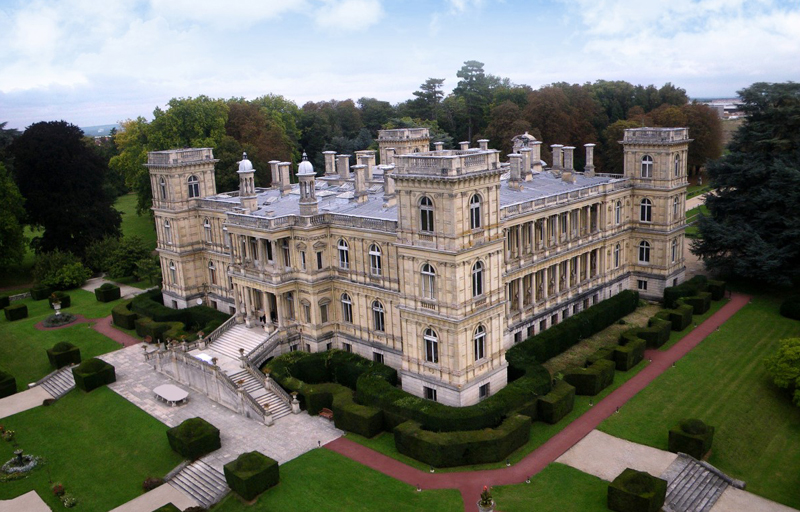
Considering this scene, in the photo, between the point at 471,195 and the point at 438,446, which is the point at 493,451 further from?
the point at 471,195

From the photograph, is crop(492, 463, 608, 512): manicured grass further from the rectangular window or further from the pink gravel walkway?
the rectangular window

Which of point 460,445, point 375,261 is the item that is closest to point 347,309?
point 375,261

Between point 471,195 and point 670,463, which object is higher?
point 471,195

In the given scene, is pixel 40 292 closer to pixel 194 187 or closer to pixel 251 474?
pixel 194 187

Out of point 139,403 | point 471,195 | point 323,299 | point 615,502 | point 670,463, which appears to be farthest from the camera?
point 323,299

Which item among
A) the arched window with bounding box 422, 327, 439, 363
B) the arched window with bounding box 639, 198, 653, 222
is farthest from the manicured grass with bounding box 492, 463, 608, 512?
the arched window with bounding box 639, 198, 653, 222

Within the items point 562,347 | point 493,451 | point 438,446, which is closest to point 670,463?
point 493,451

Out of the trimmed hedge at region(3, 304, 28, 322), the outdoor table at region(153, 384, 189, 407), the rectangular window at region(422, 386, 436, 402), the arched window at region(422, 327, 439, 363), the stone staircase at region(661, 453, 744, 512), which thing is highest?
the arched window at region(422, 327, 439, 363)
